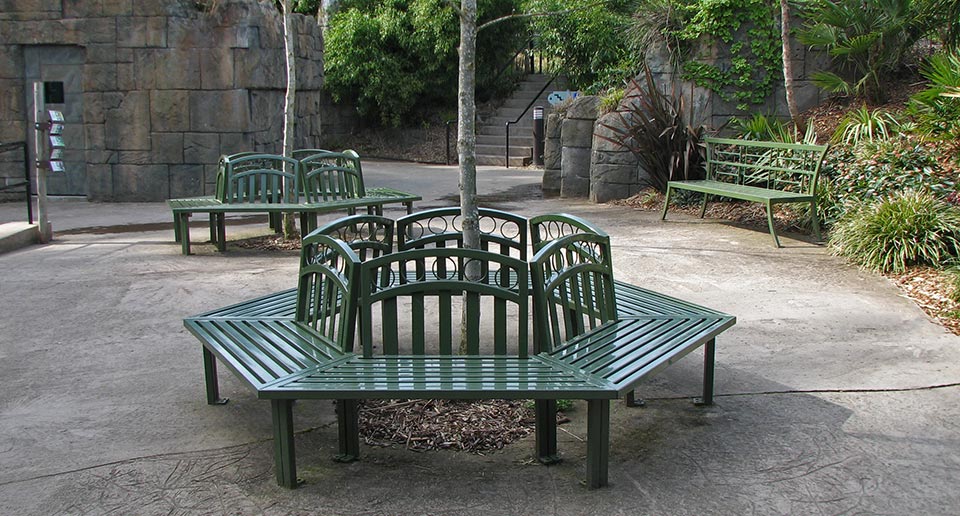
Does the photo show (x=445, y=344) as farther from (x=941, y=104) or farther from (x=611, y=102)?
(x=611, y=102)

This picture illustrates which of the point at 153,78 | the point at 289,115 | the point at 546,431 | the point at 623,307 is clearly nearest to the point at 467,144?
the point at 623,307

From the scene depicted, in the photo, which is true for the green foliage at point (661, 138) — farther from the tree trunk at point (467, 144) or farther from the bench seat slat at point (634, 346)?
the bench seat slat at point (634, 346)

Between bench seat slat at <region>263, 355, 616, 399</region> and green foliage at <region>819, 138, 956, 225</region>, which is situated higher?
green foliage at <region>819, 138, 956, 225</region>

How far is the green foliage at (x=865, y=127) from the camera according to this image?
31.6 feet

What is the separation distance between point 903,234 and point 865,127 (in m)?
2.65

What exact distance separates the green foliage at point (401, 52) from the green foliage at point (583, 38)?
1617mm

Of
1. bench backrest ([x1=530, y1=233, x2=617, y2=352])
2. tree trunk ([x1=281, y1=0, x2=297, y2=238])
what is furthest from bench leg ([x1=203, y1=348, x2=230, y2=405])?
tree trunk ([x1=281, y1=0, x2=297, y2=238])

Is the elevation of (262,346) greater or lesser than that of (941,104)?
lesser

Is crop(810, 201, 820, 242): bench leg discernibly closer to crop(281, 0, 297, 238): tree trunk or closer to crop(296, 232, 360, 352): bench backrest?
crop(281, 0, 297, 238): tree trunk

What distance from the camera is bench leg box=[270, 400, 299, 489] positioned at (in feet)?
11.4

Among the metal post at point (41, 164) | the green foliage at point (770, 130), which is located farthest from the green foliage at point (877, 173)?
the metal post at point (41, 164)

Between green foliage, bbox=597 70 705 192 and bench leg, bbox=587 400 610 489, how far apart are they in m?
8.08

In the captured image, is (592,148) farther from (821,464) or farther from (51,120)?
(821,464)

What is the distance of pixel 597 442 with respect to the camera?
11.4 feet
